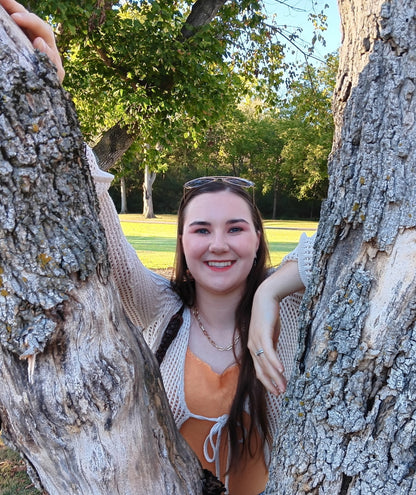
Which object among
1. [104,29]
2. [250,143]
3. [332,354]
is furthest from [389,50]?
[250,143]

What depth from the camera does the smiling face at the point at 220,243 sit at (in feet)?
6.70

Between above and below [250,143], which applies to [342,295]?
below

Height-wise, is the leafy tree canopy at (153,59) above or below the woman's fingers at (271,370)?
above

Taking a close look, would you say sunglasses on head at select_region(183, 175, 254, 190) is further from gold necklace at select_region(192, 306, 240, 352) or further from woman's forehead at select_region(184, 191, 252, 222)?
gold necklace at select_region(192, 306, 240, 352)

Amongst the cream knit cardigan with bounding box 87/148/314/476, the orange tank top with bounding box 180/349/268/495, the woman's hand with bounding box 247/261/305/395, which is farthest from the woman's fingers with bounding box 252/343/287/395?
the orange tank top with bounding box 180/349/268/495

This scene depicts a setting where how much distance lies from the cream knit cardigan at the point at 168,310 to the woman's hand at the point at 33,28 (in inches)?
22.2

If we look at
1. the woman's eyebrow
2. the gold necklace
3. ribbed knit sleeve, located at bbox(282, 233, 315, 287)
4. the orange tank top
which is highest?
the woman's eyebrow

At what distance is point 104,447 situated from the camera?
1242mm

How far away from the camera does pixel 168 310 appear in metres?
2.23

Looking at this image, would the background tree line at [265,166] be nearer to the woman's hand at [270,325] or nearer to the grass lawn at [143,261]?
the grass lawn at [143,261]

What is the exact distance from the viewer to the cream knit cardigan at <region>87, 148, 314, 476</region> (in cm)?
187

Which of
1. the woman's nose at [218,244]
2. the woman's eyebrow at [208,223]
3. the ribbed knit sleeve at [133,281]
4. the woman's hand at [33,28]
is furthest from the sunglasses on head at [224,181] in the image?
the woman's hand at [33,28]

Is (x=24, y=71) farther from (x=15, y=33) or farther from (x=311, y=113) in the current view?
(x=311, y=113)

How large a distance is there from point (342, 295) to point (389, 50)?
60 centimetres
